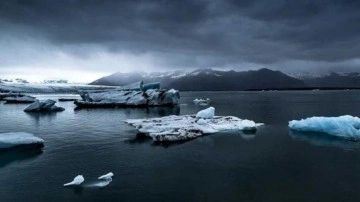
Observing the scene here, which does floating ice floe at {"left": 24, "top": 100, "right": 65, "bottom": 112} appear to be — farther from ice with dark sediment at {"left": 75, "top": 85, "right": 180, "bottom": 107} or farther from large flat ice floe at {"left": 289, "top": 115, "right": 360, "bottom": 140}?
large flat ice floe at {"left": 289, "top": 115, "right": 360, "bottom": 140}

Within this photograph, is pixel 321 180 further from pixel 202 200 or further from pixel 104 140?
pixel 104 140

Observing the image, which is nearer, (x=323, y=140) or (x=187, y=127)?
(x=323, y=140)

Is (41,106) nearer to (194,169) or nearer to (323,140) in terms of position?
(194,169)

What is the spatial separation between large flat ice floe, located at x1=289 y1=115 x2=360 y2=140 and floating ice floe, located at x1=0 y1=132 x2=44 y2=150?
24.9m

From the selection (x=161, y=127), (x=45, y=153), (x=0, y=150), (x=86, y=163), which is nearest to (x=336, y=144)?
(x=161, y=127)

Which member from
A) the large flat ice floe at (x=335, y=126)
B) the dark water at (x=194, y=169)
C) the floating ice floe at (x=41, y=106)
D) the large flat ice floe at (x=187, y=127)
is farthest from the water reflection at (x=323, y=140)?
the floating ice floe at (x=41, y=106)

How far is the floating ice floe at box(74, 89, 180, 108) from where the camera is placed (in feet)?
224

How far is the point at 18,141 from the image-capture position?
2400 cm

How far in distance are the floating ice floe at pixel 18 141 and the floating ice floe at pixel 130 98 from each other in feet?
141

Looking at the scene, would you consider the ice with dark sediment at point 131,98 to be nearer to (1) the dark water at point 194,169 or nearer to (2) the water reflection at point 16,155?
(1) the dark water at point 194,169

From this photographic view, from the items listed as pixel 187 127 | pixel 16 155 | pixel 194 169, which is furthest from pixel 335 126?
pixel 16 155

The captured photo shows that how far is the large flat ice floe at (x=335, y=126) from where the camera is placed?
2861 centimetres

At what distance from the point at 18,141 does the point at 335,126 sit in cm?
2772

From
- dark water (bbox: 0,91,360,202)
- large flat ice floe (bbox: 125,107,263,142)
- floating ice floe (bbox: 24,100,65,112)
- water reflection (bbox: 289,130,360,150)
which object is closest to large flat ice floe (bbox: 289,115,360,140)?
water reflection (bbox: 289,130,360,150)
